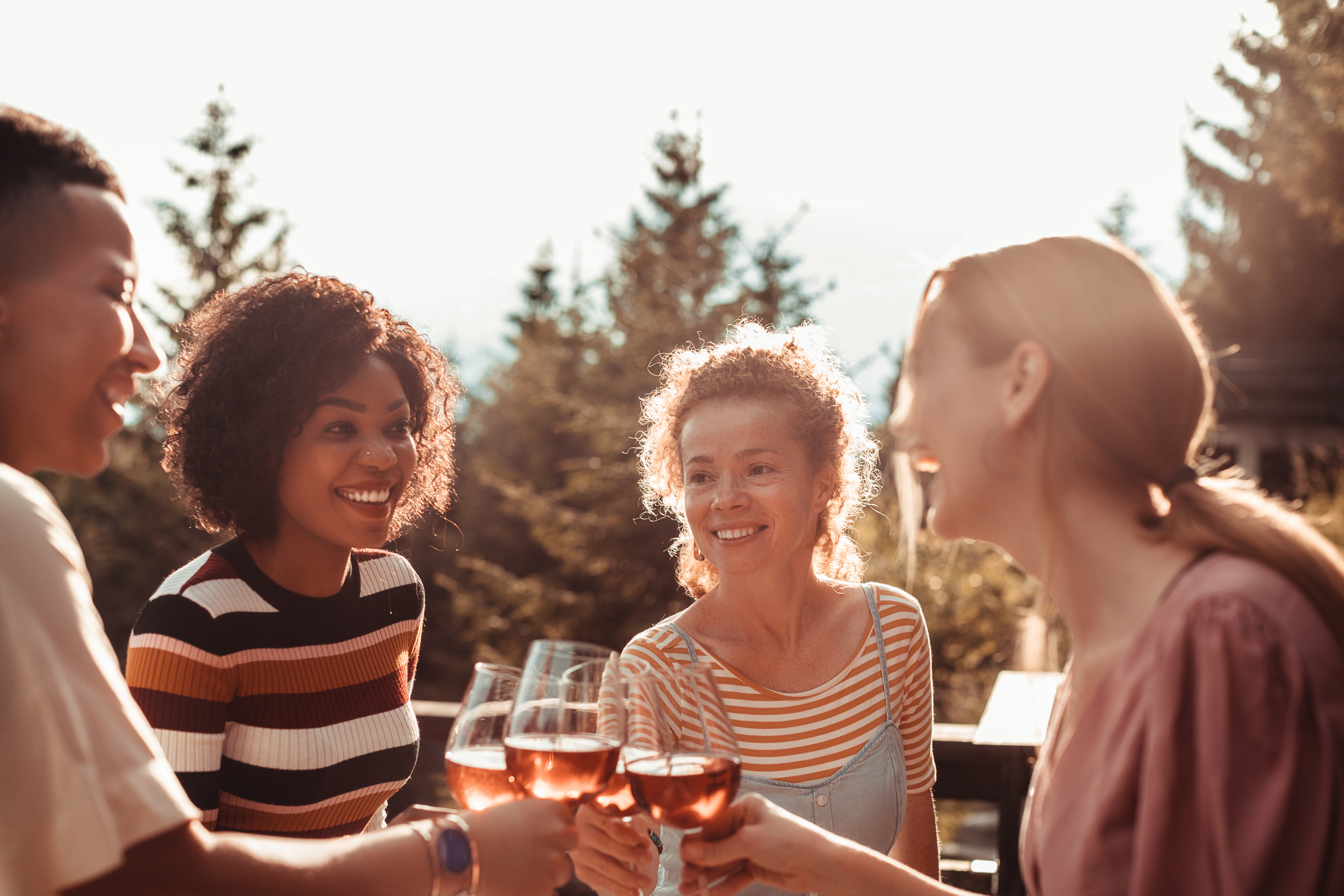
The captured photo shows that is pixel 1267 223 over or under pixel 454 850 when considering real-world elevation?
over

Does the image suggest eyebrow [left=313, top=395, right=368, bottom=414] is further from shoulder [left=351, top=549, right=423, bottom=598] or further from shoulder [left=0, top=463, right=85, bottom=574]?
shoulder [left=0, top=463, right=85, bottom=574]

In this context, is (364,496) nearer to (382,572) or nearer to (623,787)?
(382,572)

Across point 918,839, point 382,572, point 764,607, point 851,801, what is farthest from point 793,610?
point 382,572

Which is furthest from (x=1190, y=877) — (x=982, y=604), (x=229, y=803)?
(x=982, y=604)

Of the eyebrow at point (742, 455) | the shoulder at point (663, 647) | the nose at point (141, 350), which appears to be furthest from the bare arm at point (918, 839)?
the nose at point (141, 350)

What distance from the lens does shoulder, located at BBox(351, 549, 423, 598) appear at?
7.54ft

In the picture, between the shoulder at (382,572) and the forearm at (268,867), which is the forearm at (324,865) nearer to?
the forearm at (268,867)

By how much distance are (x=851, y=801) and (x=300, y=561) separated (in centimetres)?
132

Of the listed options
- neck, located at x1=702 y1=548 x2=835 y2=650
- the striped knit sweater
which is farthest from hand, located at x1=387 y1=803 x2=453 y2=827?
neck, located at x1=702 y1=548 x2=835 y2=650

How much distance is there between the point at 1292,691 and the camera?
104 centimetres

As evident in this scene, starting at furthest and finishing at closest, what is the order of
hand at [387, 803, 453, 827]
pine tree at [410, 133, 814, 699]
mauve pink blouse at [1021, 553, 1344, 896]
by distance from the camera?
pine tree at [410, 133, 814, 699], hand at [387, 803, 453, 827], mauve pink blouse at [1021, 553, 1344, 896]

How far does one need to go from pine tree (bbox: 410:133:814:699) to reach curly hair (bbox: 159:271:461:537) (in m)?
6.49

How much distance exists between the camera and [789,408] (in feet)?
8.34

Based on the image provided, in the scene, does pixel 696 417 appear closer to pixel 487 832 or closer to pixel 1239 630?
pixel 487 832
